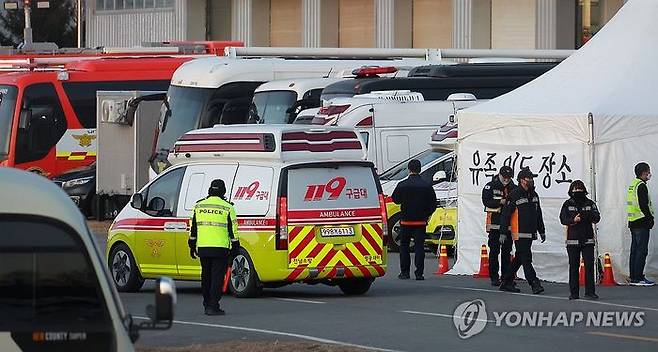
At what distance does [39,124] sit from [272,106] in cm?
809

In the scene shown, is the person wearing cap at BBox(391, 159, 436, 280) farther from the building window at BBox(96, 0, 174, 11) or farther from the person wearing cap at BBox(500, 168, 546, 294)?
the building window at BBox(96, 0, 174, 11)

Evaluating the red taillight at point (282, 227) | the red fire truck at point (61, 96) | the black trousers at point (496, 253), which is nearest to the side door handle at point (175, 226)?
the red taillight at point (282, 227)

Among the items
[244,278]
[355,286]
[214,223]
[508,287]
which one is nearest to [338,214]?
[355,286]

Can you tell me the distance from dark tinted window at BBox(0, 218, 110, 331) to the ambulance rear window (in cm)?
1173

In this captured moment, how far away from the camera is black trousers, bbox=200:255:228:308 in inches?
688

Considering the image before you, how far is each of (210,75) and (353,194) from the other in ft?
48.5

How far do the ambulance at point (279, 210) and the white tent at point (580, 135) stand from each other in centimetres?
339

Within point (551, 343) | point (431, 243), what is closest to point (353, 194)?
point (551, 343)

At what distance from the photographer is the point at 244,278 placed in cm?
1947

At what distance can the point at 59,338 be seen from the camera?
23.8 ft

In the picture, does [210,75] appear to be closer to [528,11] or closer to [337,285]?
[337,285]

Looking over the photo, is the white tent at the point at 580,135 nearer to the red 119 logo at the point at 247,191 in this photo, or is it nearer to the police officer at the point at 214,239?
the red 119 logo at the point at 247,191

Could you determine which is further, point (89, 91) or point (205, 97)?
point (89, 91)

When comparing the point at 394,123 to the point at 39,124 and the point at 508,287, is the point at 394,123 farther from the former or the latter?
the point at 39,124
